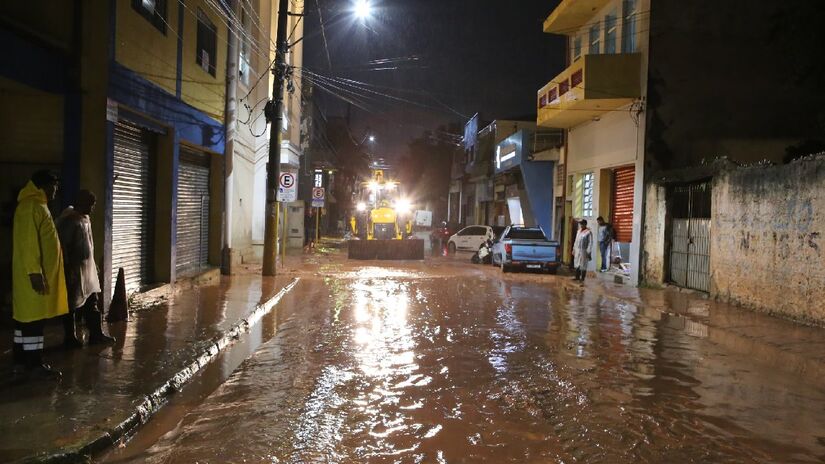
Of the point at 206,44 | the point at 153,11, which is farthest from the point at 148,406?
the point at 206,44

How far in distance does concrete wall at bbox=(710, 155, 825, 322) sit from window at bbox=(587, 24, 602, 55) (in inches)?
395

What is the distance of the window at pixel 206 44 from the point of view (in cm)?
1514

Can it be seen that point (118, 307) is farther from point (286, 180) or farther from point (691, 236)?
point (691, 236)

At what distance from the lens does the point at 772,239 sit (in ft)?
41.1

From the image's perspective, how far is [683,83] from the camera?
1848 cm

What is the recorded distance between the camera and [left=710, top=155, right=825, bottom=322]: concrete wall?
11.3 metres

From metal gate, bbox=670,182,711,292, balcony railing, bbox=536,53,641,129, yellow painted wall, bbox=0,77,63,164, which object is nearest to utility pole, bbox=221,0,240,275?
yellow painted wall, bbox=0,77,63,164

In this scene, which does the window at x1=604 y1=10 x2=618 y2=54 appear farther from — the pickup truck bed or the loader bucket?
the loader bucket

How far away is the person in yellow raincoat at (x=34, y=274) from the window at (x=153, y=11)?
581 cm

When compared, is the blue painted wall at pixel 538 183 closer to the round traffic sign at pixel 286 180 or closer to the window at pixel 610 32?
the window at pixel 610 32

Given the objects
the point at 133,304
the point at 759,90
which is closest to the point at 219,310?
the point at 133,304

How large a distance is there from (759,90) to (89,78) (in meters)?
17.7

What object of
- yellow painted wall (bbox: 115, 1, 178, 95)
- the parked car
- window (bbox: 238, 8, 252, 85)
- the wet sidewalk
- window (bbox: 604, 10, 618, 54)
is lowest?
the wet sidewalk

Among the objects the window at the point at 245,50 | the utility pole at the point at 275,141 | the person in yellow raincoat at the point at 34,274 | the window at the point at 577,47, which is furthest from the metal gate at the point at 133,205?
the window at the point at 577,47
